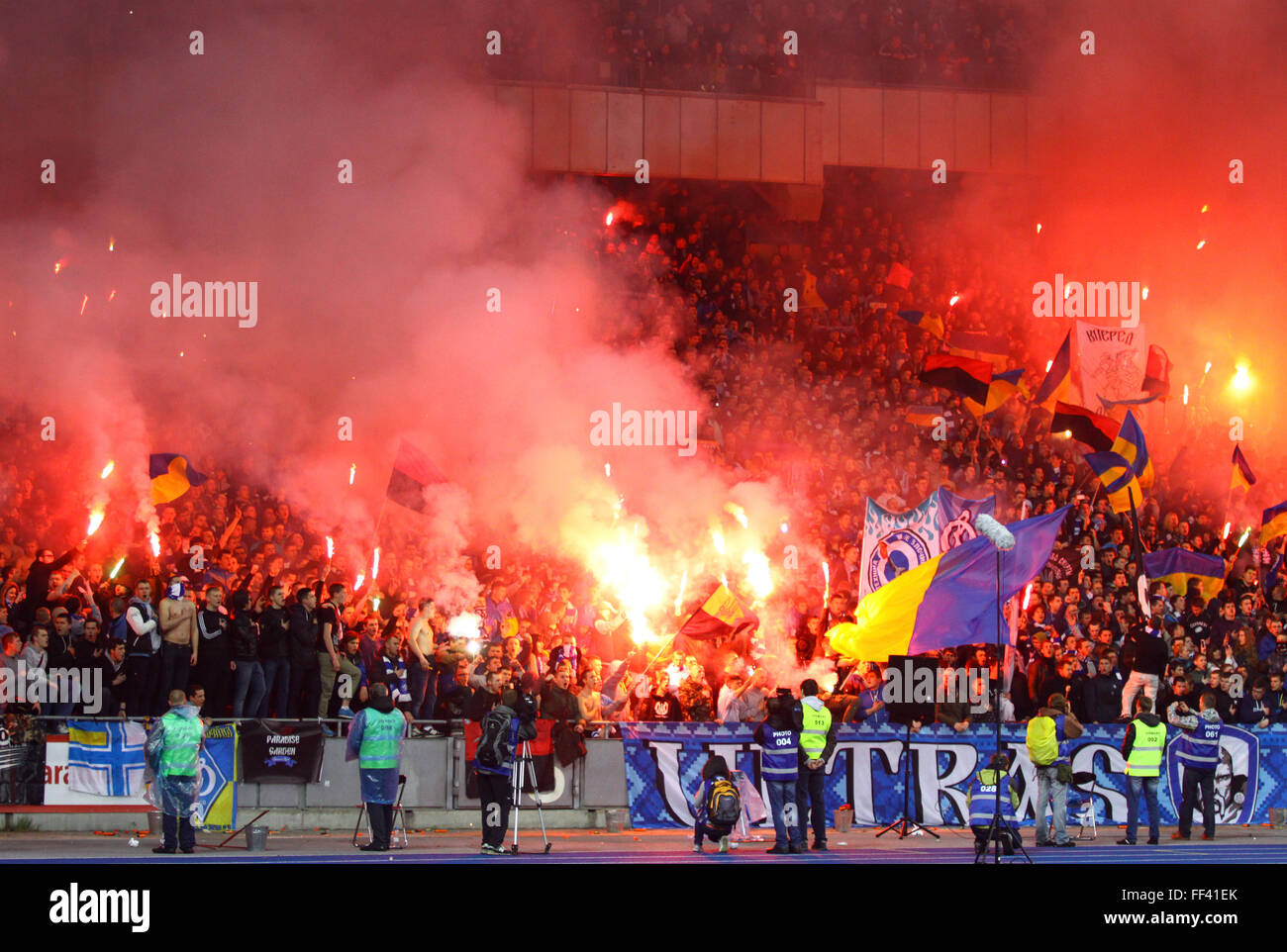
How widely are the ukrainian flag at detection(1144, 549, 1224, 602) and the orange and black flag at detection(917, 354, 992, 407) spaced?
8.29 feet

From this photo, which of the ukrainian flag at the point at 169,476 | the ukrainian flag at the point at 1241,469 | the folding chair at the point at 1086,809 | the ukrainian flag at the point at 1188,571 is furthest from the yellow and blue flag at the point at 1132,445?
the ukrainian flag at the point at 169,476

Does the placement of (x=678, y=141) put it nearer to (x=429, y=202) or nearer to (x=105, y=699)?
(x=429, y=202)

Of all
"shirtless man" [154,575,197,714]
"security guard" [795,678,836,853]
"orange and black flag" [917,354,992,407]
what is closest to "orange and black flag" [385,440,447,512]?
"shirtless man" [154,575,197,714]

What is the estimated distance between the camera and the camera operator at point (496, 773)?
9398 mm

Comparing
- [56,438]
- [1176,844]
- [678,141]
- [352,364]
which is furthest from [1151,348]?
[56,438]

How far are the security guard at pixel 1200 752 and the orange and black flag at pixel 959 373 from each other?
490 cm

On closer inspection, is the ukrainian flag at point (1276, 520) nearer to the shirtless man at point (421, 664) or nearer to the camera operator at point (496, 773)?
the shirtless man at point (421, 664)

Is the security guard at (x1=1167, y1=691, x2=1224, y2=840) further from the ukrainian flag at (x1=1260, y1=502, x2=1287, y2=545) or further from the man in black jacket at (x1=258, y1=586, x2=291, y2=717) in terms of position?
the man in black jacket at (x1=258, y1=586, x2=291, y2=717)

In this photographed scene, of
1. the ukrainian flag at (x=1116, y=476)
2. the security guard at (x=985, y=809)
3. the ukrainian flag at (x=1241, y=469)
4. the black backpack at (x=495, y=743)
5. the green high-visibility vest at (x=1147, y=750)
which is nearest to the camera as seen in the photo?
the security guard at (x=985, y=809)

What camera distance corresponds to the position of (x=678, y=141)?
18406 millimetres

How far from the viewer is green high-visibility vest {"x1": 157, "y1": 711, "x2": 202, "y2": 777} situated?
30.4 ft

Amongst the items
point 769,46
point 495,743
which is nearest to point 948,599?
point 495,743

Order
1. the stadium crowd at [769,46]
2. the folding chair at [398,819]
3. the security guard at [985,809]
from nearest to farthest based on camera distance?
the security guard at [985,809]
the folding chair at [398,819]
the stadium crowd at [769,46]

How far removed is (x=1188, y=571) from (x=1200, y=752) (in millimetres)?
3225
